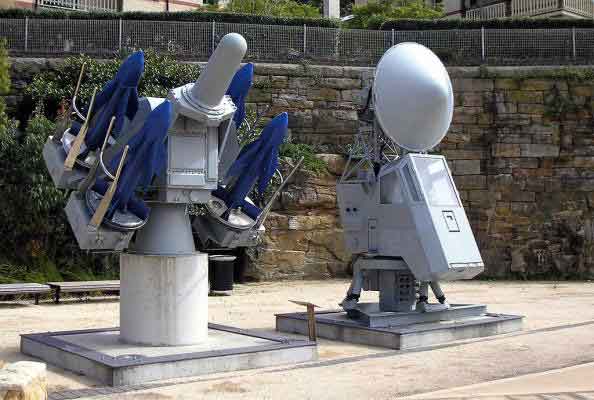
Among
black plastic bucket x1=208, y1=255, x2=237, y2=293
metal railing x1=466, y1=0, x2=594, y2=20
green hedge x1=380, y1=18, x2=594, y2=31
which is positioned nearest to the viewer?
black plastic bucket x1=208, y1=255, x2=237, y2=293

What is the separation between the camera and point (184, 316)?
28.6 ft

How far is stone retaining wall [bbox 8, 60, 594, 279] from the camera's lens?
19.5m

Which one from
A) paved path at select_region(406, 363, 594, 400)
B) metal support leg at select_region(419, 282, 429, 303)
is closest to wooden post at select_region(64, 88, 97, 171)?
paved path at select_region(406, 363, 594, 400)

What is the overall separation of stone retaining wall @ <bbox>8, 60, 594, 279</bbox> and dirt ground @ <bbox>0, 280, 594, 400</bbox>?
3.74 metres

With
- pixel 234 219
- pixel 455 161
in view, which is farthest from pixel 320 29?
pixel 234 219

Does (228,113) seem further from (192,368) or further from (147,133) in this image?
(192,368)

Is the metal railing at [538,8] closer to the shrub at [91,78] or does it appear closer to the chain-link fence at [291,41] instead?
the chain-link fence at [291,41]

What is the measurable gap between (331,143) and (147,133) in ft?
38.2

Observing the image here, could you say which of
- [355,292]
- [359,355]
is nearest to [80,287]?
[355,292]

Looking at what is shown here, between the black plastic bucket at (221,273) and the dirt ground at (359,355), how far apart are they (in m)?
0.46

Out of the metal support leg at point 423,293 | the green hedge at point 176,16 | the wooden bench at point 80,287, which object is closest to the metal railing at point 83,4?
the green hedge at point 176,16

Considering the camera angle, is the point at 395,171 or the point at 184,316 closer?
→ the point at 184,316

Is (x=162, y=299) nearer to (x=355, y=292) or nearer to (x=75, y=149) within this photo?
(x=75, y=149)

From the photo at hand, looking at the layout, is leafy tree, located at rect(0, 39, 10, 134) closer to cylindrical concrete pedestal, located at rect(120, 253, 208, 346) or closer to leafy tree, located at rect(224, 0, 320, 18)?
cylindrical concrete pedestal, located at rect(120, 253, 208, 346)
